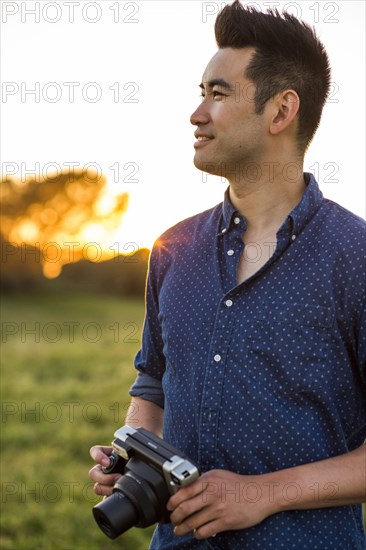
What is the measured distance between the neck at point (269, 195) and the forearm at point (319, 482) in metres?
0.76

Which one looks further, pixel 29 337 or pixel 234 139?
pixel 29 337

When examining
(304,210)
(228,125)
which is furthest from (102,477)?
(228,125)

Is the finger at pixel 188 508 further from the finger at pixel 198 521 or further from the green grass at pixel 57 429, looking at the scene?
the green grass at pixel 57 429

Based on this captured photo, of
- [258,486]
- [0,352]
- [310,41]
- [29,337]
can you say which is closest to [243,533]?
[258,486]

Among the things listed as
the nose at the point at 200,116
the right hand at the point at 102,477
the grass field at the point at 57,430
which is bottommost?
the grass field at the point at 57,430

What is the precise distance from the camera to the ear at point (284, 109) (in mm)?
2219

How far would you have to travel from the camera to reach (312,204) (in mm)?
2066

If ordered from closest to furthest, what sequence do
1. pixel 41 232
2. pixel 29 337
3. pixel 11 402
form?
pixel 11 402
pixel 29 337
pixel 41 232

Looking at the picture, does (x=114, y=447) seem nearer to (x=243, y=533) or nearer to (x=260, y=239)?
(x=243, y=533)

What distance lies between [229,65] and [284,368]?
1.06m

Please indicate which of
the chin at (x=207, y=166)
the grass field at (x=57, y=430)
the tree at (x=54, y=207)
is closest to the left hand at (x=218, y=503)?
the chin at (x=207, y=166)

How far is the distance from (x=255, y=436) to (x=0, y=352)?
9.30 meters

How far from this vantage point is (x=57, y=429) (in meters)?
6.55

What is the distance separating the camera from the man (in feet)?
6.00
